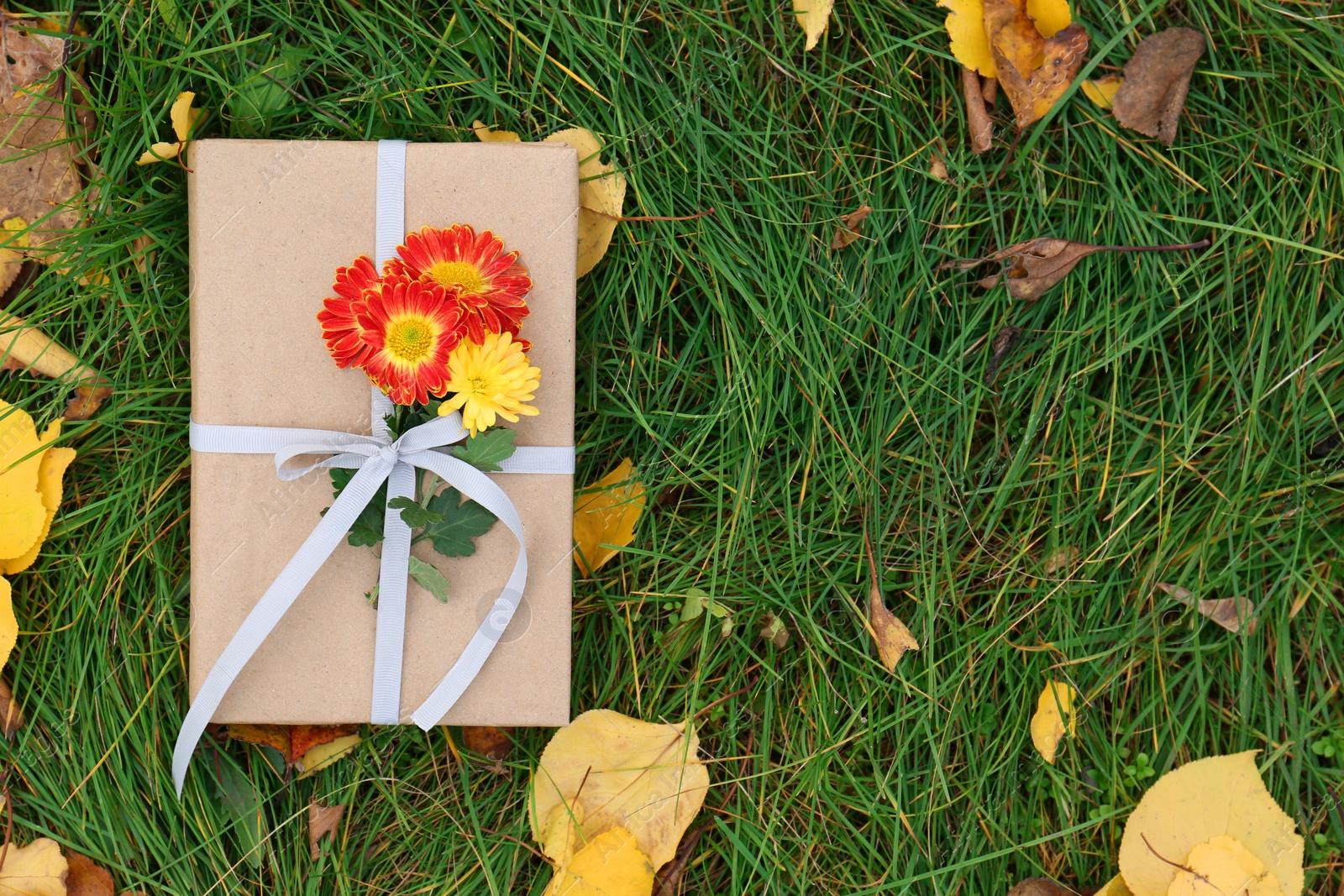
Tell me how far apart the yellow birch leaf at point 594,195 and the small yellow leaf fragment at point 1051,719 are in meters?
0.92

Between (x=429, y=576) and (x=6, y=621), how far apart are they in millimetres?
590

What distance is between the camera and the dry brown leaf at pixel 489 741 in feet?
4.16

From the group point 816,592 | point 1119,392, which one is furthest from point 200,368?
point 1119,392

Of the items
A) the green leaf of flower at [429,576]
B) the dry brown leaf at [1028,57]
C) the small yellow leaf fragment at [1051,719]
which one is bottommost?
the small yellow leaf fragment at [1051,719]

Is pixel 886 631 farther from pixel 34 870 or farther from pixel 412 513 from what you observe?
pixel 34 870

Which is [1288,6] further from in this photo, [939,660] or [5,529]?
[5,529]

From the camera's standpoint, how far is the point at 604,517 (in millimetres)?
1267

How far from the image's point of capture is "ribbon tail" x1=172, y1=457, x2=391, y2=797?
1.08 metres

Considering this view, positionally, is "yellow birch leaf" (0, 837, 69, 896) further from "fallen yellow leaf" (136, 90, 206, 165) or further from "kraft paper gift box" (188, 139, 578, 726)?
"fallen yellow leaf" (136, 90, 206, 165)

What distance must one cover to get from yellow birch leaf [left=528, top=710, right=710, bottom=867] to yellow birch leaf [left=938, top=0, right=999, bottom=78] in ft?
3.42

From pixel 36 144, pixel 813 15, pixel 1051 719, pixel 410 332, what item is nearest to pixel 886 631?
pixel 1051 719

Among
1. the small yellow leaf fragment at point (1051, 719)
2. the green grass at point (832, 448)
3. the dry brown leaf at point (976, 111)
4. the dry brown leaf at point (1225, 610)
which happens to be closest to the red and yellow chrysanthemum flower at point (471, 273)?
the green grass at point (832, 448)

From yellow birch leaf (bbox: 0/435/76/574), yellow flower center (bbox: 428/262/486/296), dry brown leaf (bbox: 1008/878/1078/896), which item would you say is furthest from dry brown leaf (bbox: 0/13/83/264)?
dry brown leaf (bbox: 1008/878/1078/896)

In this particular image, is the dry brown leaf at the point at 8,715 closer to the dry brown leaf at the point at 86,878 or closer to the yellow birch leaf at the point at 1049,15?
the dry brown leaf at the point at 86,878
